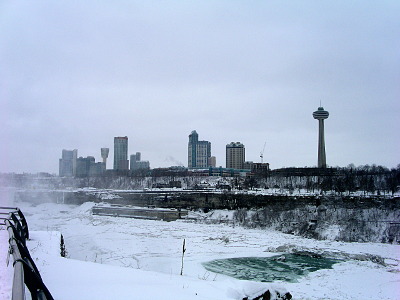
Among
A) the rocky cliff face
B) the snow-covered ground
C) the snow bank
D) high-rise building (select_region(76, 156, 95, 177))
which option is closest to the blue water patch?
the snow-covered ground

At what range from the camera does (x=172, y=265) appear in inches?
856

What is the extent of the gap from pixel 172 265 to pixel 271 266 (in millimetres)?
6716

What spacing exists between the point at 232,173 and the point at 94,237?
139 meters

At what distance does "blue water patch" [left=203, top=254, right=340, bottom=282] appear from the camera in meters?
20.8

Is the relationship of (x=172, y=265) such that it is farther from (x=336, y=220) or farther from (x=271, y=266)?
(x=336, y=220)

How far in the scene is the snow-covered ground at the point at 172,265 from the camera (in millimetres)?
8031

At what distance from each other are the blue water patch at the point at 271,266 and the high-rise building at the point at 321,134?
119627 millimetres

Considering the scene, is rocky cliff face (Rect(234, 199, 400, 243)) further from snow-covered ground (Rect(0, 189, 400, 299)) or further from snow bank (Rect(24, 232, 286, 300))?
snow bank (Rect(24, 232, 286, 300))

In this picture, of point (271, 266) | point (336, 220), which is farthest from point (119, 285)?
point (336, 220)

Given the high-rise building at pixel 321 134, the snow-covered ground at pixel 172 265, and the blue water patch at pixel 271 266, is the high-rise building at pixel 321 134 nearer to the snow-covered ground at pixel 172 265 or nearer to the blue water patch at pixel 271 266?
the snow-covered ground at pixel 172 265

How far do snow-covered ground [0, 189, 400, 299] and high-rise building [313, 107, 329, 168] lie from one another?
371 ft

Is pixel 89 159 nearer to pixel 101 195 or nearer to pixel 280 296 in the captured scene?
pixel 101 195

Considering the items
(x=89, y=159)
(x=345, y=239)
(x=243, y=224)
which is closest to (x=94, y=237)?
(x=243, y=224)

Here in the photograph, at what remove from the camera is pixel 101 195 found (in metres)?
70.9
